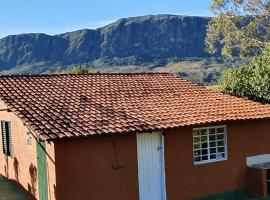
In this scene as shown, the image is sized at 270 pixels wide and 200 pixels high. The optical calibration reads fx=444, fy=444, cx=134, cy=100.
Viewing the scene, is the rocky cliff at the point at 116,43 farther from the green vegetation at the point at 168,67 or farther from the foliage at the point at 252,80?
the foliage at the point at 252,80

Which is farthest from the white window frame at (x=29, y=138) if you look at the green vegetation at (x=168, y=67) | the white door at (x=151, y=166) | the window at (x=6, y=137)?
the green vegetation at (x=168, y=67)

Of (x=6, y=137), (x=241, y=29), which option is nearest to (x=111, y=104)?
(x=6, y=137)

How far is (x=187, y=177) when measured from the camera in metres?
14.2

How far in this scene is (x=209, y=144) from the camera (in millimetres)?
14938

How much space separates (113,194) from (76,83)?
5948 millimetres

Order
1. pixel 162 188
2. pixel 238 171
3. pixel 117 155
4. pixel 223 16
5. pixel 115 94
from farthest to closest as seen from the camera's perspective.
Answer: pixel 223 16 → pixel 115 94 → pixel 238 171 → pixel 162 188 → pixel 117 155

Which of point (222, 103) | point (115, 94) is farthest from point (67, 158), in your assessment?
point (222, 103)

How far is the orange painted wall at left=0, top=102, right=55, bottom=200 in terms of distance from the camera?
12.4 meters

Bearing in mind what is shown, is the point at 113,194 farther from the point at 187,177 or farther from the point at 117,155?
the point at 187,177

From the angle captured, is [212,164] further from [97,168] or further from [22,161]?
[22,161]

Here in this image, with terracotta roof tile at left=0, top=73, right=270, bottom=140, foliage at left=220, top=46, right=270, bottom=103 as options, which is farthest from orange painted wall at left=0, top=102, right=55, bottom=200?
foliage at left=220, top=46, right=270, bottom=103

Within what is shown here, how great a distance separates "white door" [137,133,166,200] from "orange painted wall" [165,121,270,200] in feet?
0.62

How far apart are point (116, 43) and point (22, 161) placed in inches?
6166

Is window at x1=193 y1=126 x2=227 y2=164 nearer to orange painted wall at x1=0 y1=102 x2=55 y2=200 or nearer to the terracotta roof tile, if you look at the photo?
the terracotta roof tile
